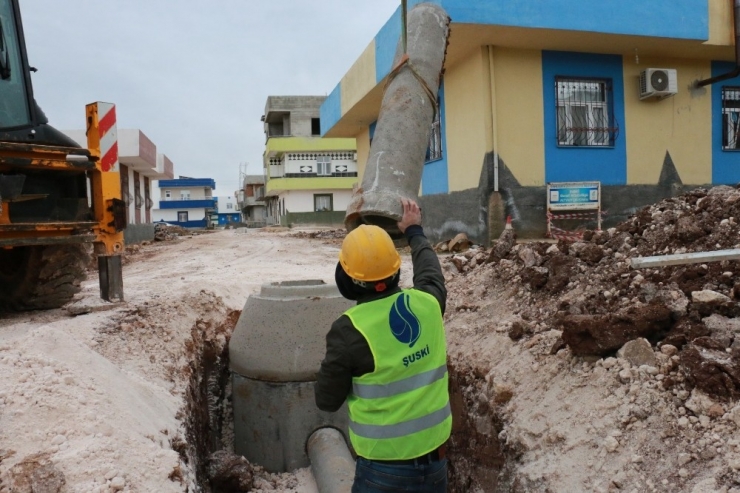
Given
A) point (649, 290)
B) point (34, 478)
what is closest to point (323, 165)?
point (649, 290)

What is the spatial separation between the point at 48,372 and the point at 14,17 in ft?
10.9

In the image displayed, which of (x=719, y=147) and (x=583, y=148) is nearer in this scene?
(x=583, y=148)

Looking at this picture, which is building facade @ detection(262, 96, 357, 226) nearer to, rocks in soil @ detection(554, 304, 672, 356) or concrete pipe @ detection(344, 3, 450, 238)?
concrete pipe @ detection(344, 3, 450, 238)

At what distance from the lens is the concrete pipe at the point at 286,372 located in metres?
4.47

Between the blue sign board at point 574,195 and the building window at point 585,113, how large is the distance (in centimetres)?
80

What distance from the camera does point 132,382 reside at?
3.41m

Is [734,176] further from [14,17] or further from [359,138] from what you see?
[14,17]

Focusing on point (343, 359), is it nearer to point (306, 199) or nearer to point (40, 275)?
point (40, 275)

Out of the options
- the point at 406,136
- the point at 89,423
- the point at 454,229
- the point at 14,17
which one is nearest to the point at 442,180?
the point at 454,229

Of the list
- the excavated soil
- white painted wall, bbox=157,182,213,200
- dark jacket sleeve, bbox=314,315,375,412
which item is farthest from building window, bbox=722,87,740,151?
white painted wall, bbox=157,182,213,200

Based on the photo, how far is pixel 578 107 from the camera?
35.9 ft

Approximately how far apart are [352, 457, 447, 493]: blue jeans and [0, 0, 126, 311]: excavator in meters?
3.68

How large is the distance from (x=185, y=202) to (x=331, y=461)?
54259mm

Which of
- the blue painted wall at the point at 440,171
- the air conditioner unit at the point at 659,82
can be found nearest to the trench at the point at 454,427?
the blue painted wall at the point at 440,171
